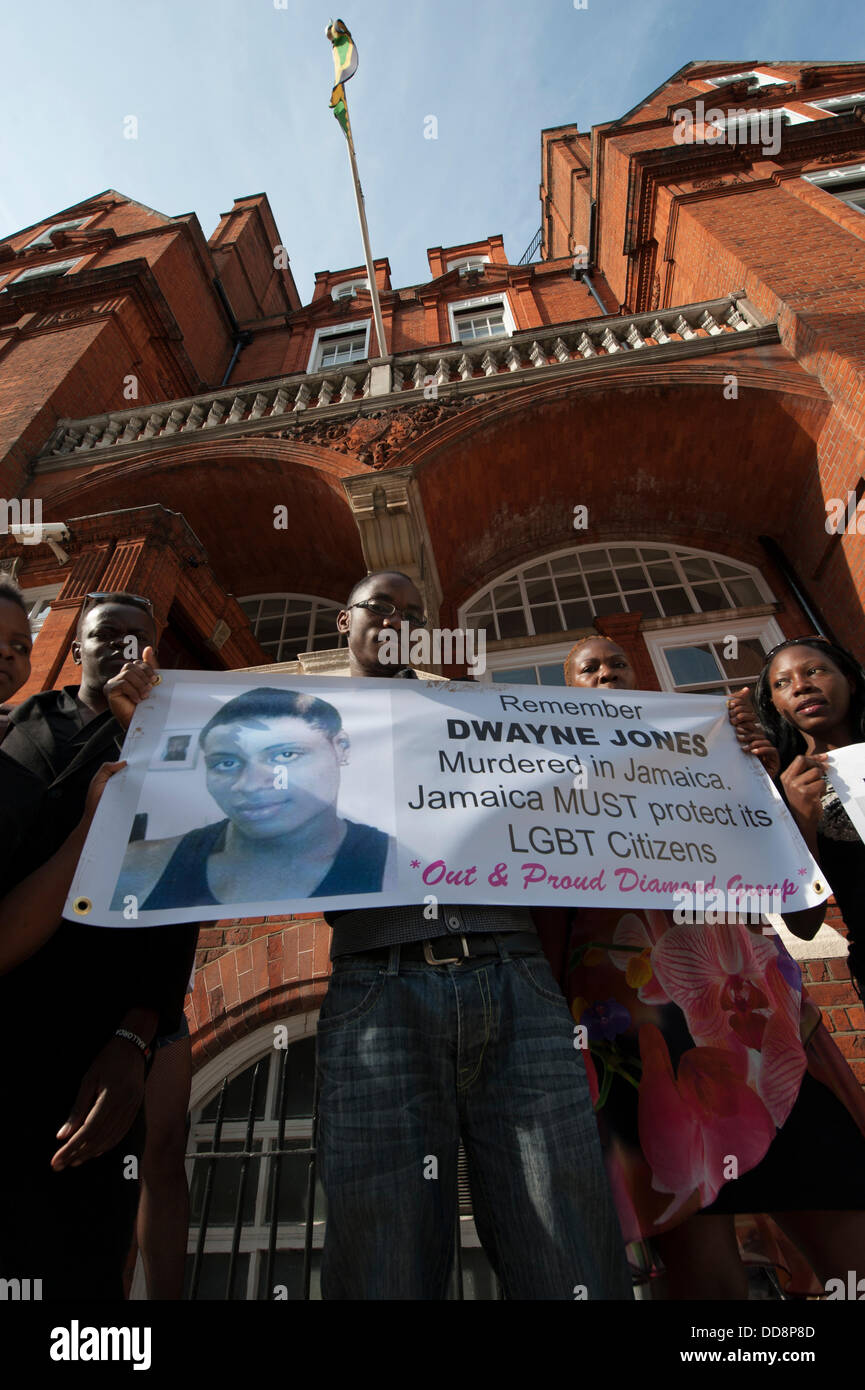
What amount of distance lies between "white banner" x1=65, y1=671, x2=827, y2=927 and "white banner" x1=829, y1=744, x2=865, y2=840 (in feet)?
0.66

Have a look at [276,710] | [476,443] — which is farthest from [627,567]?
[276,710]

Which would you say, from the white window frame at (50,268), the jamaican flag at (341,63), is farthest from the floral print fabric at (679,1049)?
the white window frame at (50,268)

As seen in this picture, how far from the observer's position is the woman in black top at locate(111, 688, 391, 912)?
1.88m

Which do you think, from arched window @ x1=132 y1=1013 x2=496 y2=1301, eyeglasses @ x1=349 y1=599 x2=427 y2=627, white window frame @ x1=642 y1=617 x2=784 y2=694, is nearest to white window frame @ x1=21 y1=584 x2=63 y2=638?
arched window @ x1=132 y1=1013 x2=496 y2=1301

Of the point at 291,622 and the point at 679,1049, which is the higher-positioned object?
the point at 291,622

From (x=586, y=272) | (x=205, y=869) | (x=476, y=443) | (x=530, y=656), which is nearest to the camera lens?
(x=205, y=869)

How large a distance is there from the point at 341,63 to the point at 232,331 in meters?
7.18

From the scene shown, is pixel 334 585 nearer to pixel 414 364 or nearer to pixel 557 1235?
pixel 414 364

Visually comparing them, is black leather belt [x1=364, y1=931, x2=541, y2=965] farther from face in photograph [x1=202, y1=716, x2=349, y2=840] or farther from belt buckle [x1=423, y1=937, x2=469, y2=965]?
face in photograph [x1=202, y1=716, x2=349, y2=840]

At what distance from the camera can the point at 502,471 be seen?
25.1 feet

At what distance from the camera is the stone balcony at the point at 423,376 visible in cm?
754

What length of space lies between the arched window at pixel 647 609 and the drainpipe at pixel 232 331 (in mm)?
9501

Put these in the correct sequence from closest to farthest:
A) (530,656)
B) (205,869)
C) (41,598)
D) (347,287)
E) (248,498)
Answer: (205,869) → (41,598) → (530,656) → (248,498) → (347,287)

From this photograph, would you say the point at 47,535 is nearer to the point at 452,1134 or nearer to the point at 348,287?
the point at 452,1134
